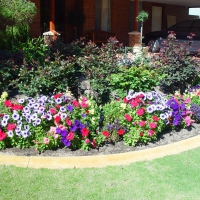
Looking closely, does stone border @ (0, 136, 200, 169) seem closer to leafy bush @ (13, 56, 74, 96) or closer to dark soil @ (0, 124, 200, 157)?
dark soil @ (0, 124, 200, 157)

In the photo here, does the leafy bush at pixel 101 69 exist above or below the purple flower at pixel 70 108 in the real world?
above

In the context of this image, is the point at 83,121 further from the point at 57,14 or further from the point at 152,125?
the point at 57,14

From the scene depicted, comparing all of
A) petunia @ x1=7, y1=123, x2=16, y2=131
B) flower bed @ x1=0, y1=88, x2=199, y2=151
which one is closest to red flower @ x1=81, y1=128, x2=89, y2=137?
flower bed @ x1=0, y1=88, x2=199, y2=151

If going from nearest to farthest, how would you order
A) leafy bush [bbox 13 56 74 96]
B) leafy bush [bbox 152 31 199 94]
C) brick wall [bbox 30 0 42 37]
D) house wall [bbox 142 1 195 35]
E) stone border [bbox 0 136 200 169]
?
stone border [bbox 0 136 200 169] < leafy bush [bbox 13 56 74 96] < leafy bush [bbox 152 31 199 94] < brick wall [bbox 30 0 42 37] < house wall [bbox 142 1 195 35]

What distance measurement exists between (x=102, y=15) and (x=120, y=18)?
1238mm

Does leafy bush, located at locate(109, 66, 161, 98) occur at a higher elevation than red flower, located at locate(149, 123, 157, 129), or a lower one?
higher

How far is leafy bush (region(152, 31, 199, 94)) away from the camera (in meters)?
6.50

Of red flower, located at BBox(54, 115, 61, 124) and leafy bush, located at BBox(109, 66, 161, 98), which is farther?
leafy bush, located at BBox(109, 66, 161, 98)

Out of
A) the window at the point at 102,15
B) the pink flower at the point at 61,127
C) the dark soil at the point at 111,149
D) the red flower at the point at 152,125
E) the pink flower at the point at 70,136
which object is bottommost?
the dark soil at the point at 111,149

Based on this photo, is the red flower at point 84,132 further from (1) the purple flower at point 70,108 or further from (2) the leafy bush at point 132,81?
(2) the leafy bush at point 132,81

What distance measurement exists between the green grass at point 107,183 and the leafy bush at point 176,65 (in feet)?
8.42

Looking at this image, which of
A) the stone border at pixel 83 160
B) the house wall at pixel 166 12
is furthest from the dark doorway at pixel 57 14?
the stone border at pixel 83 160

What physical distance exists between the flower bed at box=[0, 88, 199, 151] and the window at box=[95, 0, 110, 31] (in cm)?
1121

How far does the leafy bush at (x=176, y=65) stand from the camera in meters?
6.50
